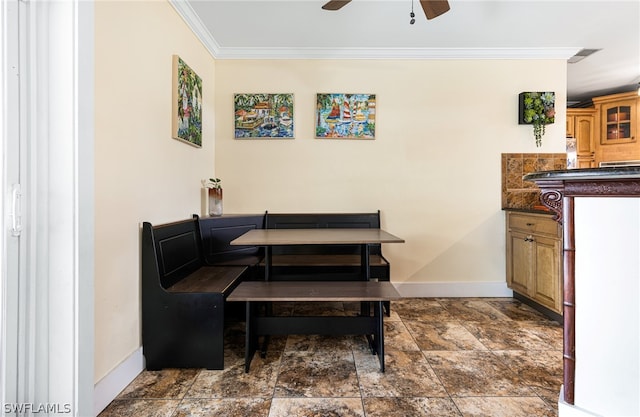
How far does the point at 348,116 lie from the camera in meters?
3.27

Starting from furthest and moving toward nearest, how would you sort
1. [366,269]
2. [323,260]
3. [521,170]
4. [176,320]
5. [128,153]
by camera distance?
[521,170]
[323,260]
[366,269]
[176,320]
[128,153]

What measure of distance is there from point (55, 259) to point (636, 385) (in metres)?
2.16

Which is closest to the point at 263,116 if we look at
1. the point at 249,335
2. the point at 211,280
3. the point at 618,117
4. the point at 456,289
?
the point at 211,280

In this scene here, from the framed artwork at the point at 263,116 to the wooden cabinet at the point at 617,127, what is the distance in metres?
4.55

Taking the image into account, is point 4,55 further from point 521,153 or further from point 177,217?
point 521,153

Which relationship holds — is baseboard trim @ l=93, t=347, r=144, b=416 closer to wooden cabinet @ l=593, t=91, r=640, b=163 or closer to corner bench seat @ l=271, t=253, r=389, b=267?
corner bench seat @ l=271, t=253, r=389, b=267

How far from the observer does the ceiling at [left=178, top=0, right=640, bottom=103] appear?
2.49 metres

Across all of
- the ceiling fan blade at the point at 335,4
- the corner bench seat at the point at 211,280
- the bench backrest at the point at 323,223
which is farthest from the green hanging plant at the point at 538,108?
the corner bench seat at the point at 211,280

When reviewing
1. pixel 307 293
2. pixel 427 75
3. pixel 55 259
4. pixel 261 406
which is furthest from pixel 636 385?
pixel 427 75

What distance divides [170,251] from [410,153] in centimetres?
251

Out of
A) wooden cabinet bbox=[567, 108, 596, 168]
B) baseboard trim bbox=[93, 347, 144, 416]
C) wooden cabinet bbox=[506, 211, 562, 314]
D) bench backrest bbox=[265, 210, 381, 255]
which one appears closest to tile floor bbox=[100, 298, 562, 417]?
baseboard trim bbox=[93, 347, 144, 416]

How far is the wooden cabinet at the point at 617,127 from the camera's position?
421cm

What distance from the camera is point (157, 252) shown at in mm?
1931

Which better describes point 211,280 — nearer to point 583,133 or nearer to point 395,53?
point 395,53
